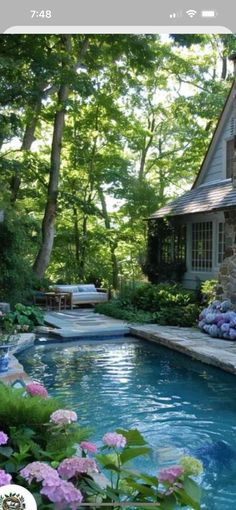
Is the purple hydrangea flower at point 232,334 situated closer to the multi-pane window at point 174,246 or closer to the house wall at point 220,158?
the multi-pane window at point 174,246

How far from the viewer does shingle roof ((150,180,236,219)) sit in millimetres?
12047

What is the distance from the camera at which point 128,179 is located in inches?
802

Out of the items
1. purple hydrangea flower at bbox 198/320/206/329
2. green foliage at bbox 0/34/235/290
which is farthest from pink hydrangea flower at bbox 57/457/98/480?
green foliage at bbox 0/34/235/290

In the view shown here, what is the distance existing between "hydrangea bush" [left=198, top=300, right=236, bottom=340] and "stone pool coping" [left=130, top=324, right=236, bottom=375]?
154 millimetres

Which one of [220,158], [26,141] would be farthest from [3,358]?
[26,141]

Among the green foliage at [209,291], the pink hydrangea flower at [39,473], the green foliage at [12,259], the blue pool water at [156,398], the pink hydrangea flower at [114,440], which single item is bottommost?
the blue pool water at [156,398]

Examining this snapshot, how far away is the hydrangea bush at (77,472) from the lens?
1582 mm

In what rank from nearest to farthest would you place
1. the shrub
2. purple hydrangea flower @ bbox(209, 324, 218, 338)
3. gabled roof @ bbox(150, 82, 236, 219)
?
purple hydrangea flower @ bbox(209, 324, 218, 338)
the shrub
gabled roof @ bbox(150, 82, 236, 219)

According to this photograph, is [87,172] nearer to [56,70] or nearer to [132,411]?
[56,70]

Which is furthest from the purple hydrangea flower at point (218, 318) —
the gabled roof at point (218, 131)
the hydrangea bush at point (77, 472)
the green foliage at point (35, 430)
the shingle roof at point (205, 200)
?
the hydrangea bush at point (77, 472)

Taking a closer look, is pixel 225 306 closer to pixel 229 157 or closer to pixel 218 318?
pixel 218 318

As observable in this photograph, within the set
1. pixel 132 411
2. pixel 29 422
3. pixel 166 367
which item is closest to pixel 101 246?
pixel 166 367

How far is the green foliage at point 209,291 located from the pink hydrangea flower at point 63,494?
10.4m
